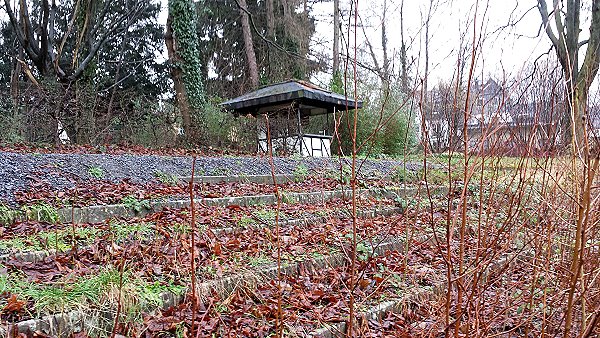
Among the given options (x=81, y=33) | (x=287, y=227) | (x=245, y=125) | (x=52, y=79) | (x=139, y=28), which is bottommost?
(x=287, y=227)

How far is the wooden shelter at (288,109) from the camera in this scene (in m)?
10.9

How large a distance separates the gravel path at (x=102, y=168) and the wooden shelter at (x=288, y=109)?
3.64 metres

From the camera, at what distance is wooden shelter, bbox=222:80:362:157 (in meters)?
10.9

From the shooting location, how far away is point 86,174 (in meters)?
4.74

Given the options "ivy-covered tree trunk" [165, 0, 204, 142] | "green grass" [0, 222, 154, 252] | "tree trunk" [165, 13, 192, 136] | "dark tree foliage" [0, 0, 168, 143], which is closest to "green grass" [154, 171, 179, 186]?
"green grass" [0, 222, 154, 252]

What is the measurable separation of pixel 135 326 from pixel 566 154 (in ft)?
10.6

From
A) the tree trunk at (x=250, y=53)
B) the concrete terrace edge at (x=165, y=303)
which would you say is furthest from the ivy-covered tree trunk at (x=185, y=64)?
the concrete terrace edge at (x=165, y=303)

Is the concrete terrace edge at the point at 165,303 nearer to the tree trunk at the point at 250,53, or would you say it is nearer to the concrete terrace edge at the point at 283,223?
the concrete terrace edge at the point at 283,223

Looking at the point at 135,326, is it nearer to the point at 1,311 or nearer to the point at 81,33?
the point at 1,311

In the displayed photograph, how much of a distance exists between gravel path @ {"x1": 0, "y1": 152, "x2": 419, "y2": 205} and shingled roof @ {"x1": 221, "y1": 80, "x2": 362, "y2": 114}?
371 cm

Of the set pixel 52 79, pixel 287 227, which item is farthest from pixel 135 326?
pixel 52 79

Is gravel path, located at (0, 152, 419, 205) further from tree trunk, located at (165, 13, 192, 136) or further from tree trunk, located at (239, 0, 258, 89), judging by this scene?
tree trunk, located at (239, 0, 258, 89)

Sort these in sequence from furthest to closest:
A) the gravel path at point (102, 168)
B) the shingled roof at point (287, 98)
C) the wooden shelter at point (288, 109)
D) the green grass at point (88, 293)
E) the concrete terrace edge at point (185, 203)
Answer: the wooden shelter at point (288, 109)
the shingled roof at point (287, 98)
the gravel path at point (102, 168)
the concrete terrace edge at point (185, 203)
the green grass at point (88, 293)

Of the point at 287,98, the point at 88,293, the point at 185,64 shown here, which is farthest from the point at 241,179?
the point at 185,64
